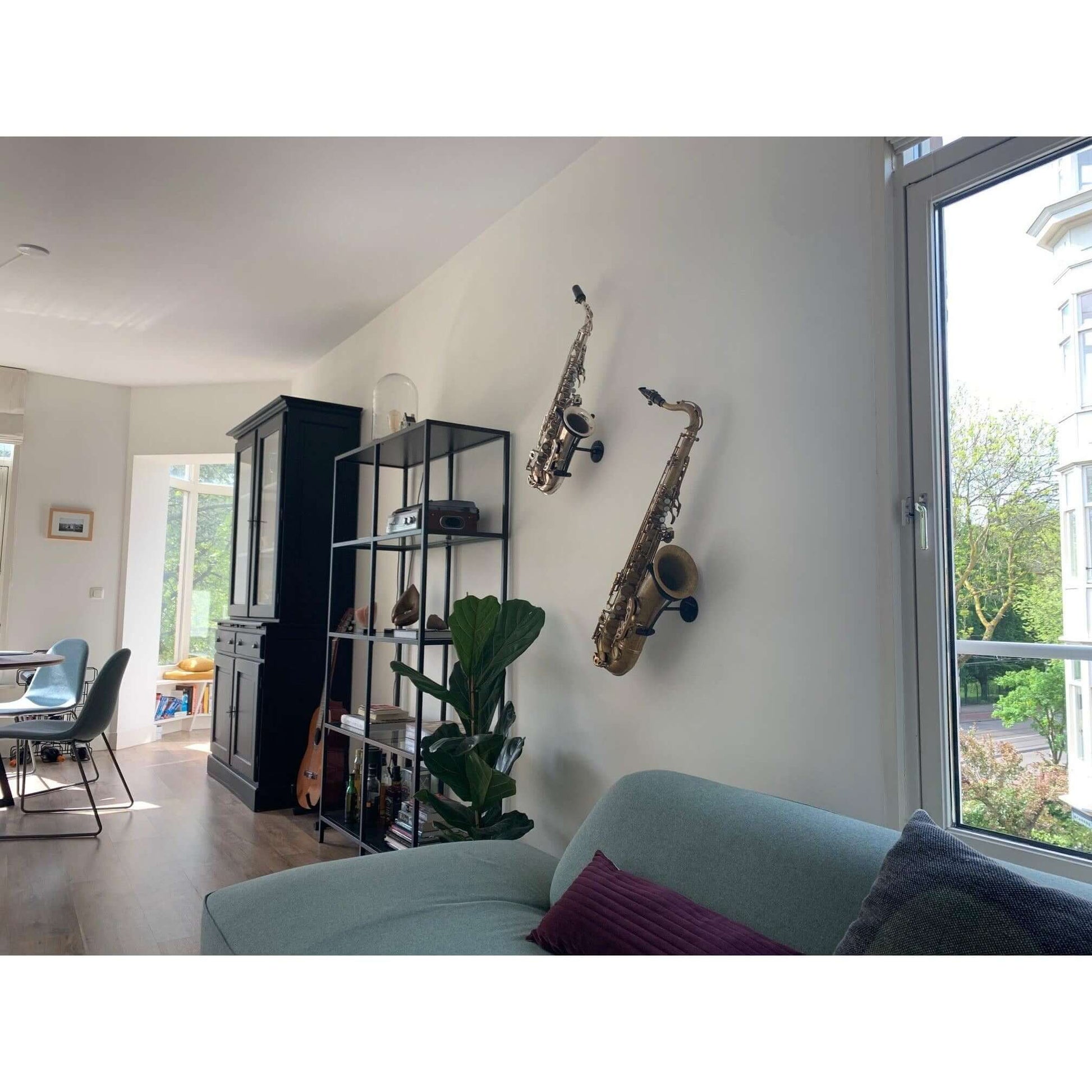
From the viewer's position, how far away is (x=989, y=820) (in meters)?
1.71

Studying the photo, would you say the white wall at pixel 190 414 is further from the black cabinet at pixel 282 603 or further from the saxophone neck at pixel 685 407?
the saxophone neck at pixel 685 407

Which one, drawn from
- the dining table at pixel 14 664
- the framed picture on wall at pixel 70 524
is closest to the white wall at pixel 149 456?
the framed picture on wall at pixel 70 524

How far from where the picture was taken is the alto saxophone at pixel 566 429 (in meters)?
2.76

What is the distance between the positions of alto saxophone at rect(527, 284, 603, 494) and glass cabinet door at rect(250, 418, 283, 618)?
91.0 inches

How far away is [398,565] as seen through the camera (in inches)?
165

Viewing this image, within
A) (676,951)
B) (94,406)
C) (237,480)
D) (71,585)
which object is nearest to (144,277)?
(237,480)

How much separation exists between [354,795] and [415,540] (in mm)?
1257

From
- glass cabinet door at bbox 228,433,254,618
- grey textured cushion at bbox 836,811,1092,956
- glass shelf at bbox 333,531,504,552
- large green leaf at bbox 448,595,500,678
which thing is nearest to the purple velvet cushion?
grey textured cushion at bbox 836,811,1092,956

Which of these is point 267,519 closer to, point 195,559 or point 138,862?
point 138,862

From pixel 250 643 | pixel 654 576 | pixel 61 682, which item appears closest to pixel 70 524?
pixel 61 682

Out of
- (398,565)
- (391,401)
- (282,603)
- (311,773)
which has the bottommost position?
(311,773)

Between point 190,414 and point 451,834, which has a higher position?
point 190,414
